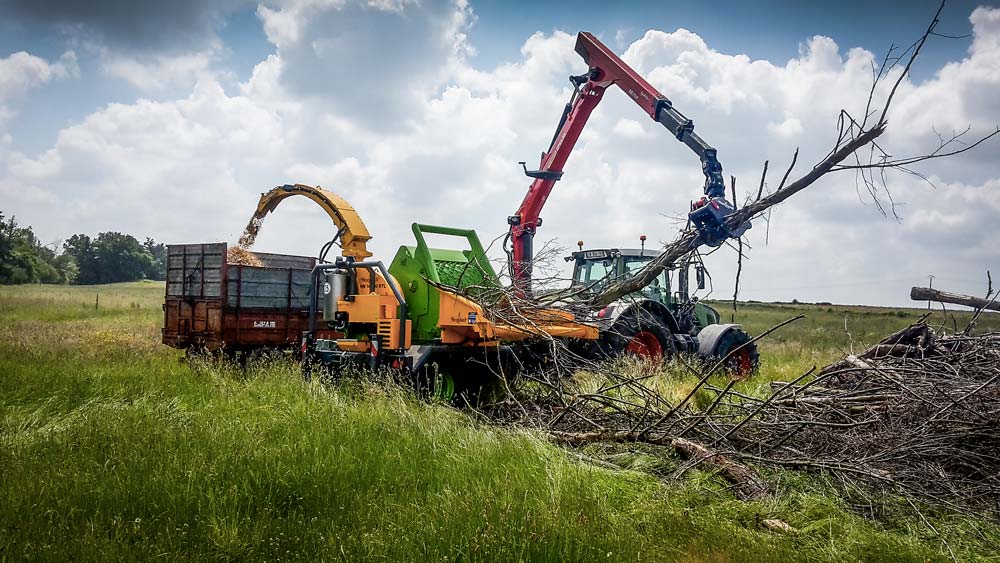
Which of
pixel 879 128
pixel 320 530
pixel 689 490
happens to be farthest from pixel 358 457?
pixel 879 128

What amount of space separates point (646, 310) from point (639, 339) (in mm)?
451

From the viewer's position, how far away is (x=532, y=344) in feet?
26.2

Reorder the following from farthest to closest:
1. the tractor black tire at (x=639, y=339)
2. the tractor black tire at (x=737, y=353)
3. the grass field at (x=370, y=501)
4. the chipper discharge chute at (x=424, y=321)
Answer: the tractor black tire at (x=737, y=353)
the tractor black tire at (x=639, y=339)
the chipper discharge chute at (x=424, y=321)
the grass field at (x=370, y=501)

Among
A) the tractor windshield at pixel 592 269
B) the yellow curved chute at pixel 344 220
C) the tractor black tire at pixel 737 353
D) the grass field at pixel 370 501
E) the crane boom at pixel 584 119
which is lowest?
the grass field at pixel 370 501

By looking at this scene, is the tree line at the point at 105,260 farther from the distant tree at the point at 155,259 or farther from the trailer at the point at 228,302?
the trailer at the point at 228,302

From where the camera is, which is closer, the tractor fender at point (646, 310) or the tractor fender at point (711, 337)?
the tractor fender at point (646, 310)

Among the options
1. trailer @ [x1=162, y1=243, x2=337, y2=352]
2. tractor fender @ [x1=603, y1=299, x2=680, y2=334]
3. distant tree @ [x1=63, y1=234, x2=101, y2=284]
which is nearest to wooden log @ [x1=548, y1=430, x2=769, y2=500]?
tractor fender @ [x1=603, y1=299, x2=680, y2=334]

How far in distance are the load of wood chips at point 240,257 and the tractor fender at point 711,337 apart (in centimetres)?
715

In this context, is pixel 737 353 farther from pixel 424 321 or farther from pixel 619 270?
pixel 424 321

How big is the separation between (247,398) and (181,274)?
5.02 m

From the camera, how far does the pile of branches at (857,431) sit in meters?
4.79

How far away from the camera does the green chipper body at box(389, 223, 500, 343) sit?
Result: 25.4 feet

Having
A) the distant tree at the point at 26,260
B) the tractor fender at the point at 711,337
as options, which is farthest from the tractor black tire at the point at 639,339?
the distant tree at the point at 26,260

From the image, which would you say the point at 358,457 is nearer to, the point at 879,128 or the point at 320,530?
the point at 320,530
